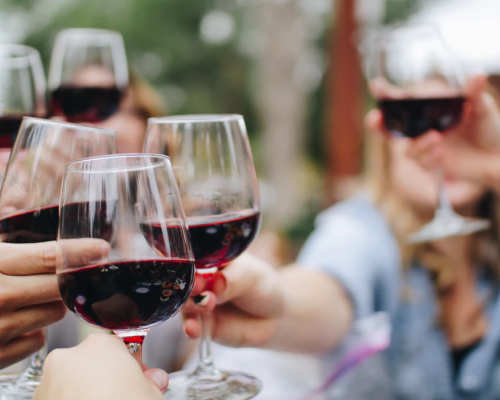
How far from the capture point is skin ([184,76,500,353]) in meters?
1.09

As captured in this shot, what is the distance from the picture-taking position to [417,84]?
143 cm

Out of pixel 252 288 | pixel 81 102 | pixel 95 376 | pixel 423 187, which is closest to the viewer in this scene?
pixel 95 376

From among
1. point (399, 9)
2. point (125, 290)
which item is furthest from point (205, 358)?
point (399, 9)

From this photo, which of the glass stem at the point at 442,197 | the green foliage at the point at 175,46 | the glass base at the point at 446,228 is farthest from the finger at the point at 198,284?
the green foliage at the point at 175,46

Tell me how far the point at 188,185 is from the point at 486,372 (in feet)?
4.16

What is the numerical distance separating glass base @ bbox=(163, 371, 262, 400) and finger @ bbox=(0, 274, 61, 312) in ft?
0.76

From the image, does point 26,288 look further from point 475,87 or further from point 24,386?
point 475,87

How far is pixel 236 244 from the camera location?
0.90 metres

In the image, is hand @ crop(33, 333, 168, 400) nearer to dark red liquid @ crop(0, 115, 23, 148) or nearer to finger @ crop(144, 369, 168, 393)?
finger @ crop(144, 369, 168, 393)

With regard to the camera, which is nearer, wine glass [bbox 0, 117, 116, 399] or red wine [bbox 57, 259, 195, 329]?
red wine [bbox 57, 259, 195, 329]

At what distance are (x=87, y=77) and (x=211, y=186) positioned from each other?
2.18 feet

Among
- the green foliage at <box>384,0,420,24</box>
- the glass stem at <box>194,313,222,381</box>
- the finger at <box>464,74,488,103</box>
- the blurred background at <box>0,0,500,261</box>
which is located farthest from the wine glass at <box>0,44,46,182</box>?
the green foliage at <box>384,0,420,24</box>

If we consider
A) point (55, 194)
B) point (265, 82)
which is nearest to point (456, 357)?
point (55, 194)

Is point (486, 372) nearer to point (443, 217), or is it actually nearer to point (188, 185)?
point (443, 217)
